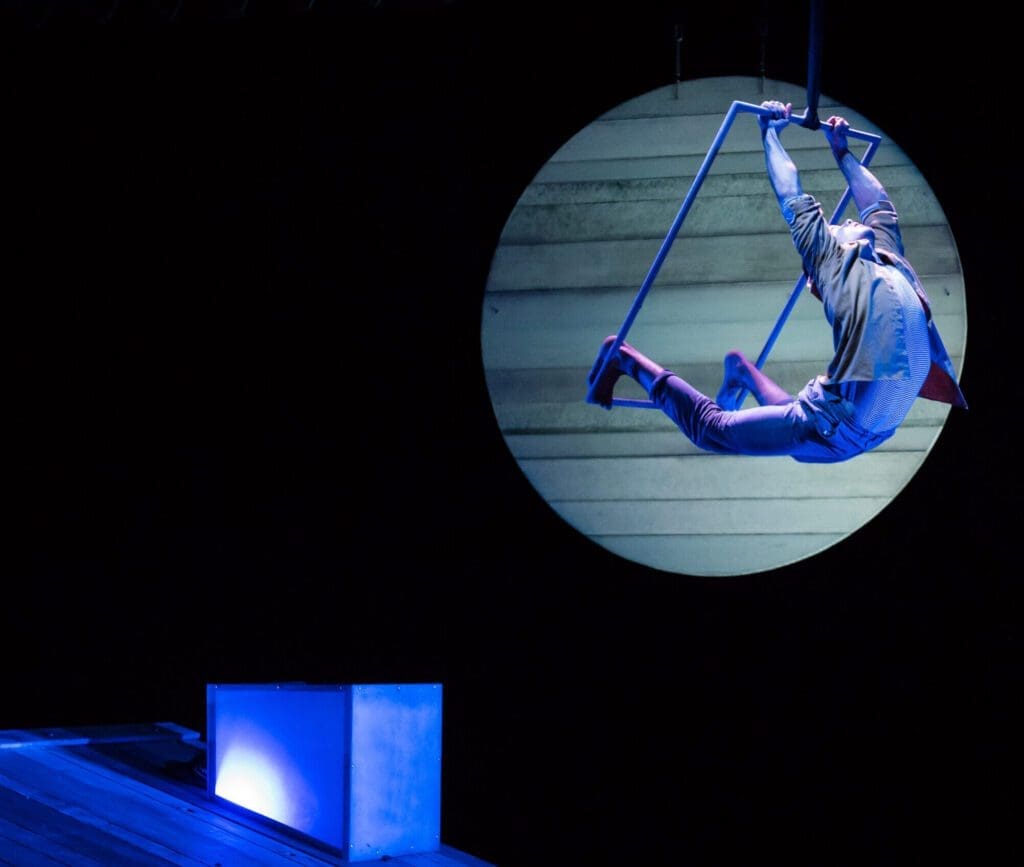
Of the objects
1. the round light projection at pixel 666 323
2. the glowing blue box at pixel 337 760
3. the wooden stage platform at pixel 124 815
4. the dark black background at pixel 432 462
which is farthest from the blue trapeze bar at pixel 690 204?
the wooden stage platform at pixel 124 815

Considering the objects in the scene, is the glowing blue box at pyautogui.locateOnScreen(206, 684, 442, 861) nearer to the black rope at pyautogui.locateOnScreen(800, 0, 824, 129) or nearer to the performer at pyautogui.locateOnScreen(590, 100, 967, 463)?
the performer at pyautogui.locateOnScreen(590, 100, 967, 463)

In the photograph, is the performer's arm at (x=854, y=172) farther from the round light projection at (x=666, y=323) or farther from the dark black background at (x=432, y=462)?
the dark black background at (x=432, y=462)

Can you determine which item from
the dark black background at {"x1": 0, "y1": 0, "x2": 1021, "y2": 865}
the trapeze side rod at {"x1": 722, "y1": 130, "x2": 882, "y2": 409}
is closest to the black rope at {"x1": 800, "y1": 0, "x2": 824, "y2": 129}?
the trapeze side rod at {"x1": 722, "y1": 130, "x2": 882, "y2": 409}

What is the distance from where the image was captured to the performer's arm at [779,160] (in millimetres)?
3410

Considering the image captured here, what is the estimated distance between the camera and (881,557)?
4.33 meters

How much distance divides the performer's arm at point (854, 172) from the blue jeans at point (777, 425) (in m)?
0.52

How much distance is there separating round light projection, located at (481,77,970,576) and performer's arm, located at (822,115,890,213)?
76cm

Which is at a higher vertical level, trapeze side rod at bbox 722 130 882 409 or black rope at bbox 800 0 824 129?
black rope at bbox 800 0 824 129

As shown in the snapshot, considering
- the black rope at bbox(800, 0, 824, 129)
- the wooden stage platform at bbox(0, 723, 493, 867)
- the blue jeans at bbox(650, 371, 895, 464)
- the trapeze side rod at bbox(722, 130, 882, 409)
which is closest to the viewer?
the black rope at bbox(800, 0, 824, 129)

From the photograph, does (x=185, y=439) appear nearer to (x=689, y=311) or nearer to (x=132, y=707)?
(x=132, y=707)

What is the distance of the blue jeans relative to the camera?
3395 millimetres

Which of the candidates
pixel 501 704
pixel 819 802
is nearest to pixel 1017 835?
pixel 819 802

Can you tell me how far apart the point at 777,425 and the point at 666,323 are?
0.94 meters

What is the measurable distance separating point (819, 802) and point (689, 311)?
178cm
